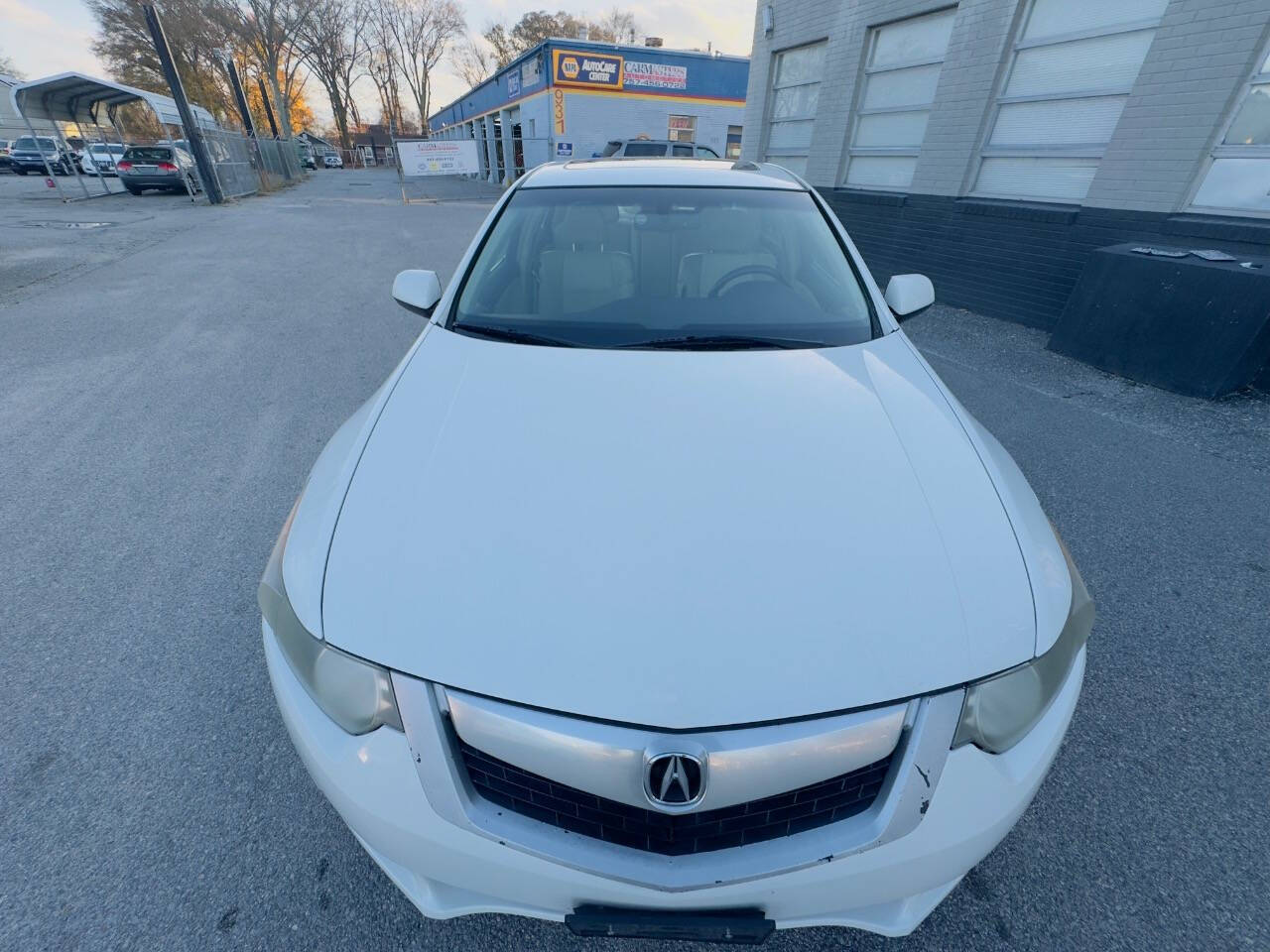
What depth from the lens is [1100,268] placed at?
4.95 metres

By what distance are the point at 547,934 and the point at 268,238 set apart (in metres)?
13.3

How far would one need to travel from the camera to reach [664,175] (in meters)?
2.59

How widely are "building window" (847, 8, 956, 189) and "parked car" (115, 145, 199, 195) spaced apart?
19899mm

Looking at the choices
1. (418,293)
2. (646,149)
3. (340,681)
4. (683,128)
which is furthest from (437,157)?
(340,681)

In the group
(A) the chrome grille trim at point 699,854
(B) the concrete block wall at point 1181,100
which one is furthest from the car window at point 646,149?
(A) the chrome grille trim at point 699,854

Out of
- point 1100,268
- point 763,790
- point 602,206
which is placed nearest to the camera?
point 763,790

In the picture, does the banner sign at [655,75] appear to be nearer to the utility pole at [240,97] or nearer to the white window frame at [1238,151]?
the utility pole at [240,97]

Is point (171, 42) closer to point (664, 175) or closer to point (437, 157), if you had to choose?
point (437, 157)

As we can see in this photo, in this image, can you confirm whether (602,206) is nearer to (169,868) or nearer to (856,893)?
(856,893)

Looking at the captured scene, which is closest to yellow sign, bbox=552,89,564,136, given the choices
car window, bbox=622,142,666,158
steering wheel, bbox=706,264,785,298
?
car window, bbox=622,142,666,158

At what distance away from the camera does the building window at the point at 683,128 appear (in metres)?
22.5

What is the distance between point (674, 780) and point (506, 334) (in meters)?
1.51

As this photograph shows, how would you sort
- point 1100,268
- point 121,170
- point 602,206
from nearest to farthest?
point 602,206
point 1100,268
point 121,170

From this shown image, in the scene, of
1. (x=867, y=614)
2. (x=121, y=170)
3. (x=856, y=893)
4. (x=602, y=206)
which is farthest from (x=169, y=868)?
(x=121, y=170)
